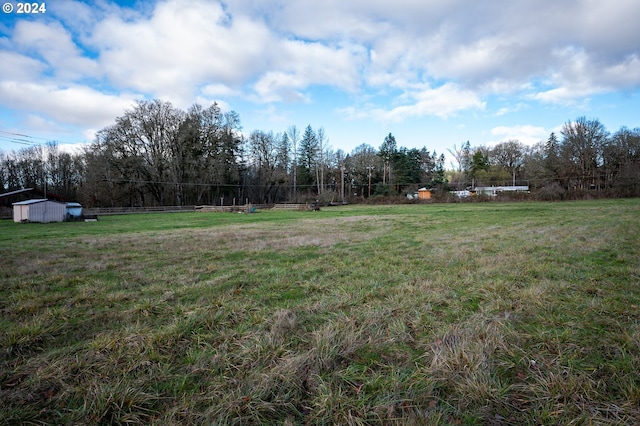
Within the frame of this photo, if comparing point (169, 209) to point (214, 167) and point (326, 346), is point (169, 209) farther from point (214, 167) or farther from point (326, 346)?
point (326, 346)

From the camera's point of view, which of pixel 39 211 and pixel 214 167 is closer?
pixel 39 211

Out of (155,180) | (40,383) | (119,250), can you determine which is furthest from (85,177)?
(40,383)

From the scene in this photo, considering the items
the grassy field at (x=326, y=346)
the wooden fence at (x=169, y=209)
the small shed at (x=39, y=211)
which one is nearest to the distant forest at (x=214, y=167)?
the wooden fence at (x=169, y=209)

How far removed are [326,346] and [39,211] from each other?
3421 cm

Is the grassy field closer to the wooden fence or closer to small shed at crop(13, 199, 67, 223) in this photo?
small shed at crop(13, 199, 67, 223)

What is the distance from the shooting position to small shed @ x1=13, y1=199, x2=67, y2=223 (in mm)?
26016

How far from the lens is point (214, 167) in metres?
47.2

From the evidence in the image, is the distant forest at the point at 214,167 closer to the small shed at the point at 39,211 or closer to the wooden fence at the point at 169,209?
the wooden fence at the point at 169,209

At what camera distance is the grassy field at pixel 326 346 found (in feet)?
6.53

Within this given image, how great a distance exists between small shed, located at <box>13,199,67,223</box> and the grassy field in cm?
2822

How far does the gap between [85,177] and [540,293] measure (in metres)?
54.4

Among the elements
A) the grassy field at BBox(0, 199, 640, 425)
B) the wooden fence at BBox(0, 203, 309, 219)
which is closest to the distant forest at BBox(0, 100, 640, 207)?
the wooden fence at BBox(0, 203, 309, 219)

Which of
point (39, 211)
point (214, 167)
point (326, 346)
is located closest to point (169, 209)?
point (214, 167)

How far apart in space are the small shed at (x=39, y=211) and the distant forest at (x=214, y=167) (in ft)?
49.9
